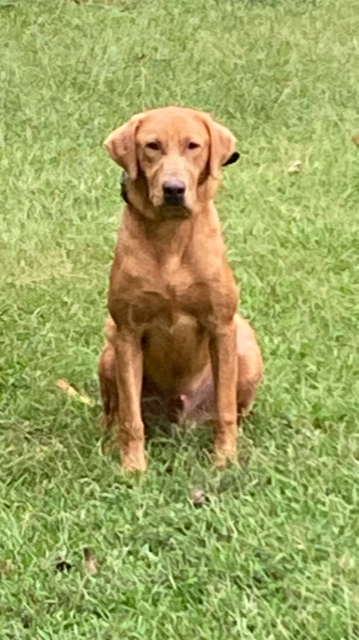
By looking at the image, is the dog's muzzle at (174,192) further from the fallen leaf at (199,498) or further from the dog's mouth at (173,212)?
the fallen leaf at (199,498)

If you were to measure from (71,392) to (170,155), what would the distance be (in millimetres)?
1235

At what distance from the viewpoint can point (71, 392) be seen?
4730 mm

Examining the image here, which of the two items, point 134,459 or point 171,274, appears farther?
point 134,459

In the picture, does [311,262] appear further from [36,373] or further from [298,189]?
[36,373]

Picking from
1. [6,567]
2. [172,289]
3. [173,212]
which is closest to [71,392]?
[172,289]

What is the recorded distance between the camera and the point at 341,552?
3.47m

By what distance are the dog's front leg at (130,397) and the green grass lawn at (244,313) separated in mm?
80

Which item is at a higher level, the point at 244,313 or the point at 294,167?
the point at 294,167

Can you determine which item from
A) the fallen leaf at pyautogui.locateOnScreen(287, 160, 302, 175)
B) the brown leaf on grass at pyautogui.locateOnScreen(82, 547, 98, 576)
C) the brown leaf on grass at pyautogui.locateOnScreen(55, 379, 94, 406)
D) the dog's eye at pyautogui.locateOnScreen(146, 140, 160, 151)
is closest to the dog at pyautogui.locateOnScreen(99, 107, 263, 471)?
the dog's eye at pyautogui.locateOnScreen(146, 140, 160, 151)

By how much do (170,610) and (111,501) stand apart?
663mm

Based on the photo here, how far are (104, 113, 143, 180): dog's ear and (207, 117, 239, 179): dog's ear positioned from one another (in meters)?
0.24

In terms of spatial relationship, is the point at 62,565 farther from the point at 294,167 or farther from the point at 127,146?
the point at 294,167

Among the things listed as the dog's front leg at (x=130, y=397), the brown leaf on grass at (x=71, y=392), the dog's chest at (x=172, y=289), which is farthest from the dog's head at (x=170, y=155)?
the brown leaf on grass at (x=71, y=392)

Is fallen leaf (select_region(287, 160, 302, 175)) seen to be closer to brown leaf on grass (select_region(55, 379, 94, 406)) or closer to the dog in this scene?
brown leaf on grass (select_region(55, 379, 94, 406))
